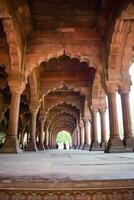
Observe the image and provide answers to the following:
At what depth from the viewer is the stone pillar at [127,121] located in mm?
9408

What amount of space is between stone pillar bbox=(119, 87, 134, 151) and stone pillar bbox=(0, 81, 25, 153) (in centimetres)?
423

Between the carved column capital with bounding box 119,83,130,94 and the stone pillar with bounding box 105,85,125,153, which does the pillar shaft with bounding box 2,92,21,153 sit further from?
the carved column capital with bounding box 119,83,130,94

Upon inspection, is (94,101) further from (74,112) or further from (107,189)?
(107,189)

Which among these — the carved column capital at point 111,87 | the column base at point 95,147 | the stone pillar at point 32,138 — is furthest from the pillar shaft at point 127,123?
the stone pillar at point 32,138

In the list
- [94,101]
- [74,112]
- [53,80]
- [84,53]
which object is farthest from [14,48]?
[74,112]

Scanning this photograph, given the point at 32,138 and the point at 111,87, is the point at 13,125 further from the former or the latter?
the point at 32,138

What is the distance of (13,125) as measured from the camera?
9.83m

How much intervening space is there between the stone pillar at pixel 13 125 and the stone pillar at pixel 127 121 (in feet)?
13.9

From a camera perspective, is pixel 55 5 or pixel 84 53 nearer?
pixel 55 5

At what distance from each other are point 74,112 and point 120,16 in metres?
18.2

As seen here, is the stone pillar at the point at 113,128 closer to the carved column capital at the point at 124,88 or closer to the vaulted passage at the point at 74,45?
the vaulted passage at the point at 74,45

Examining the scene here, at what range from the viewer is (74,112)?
2573 centimetres

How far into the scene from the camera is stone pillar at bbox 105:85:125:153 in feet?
30.3

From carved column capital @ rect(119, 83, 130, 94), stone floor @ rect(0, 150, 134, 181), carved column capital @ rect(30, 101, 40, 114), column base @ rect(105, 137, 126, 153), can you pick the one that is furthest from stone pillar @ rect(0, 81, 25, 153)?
stone floor @ rect(0, 150, 134, 181)
